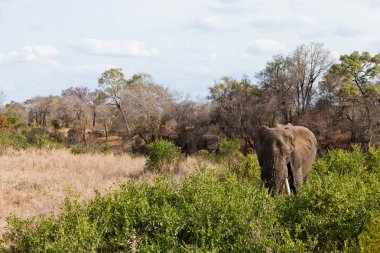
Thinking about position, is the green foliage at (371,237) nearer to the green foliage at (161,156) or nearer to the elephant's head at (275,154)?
the elephant's head at (275,154)

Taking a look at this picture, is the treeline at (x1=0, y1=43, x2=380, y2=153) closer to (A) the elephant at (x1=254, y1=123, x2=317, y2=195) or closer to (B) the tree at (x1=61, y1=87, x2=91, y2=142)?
(B) the tree at (x1=61, y1=87, x2=91, y2=142)

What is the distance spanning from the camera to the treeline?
40.0 metres

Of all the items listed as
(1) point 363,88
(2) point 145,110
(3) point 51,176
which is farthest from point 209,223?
(2) point 145,110

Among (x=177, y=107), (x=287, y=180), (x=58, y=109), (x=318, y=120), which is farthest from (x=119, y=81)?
(x=287, y=180)

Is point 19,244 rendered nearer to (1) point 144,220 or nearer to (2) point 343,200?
(1) point 144,220

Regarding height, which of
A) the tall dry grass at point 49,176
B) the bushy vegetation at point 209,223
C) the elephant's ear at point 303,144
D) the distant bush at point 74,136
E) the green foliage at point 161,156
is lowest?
the distant bush at point 74,136

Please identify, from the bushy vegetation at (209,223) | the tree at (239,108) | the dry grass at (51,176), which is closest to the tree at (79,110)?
the tree at (239,108)

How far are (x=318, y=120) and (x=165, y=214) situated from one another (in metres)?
36.7

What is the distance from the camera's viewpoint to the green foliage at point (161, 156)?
64.8 ft

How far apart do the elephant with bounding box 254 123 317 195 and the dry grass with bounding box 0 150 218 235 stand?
4291 mm

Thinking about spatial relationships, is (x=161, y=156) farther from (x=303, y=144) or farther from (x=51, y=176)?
(x=303, y=144)

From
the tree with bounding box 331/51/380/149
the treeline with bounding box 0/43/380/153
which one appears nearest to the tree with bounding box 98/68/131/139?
the treeline with bounding box 0/43/380/153

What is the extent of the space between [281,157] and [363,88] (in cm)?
3130

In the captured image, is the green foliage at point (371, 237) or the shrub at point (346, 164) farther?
the shrub at point (346, 164)
